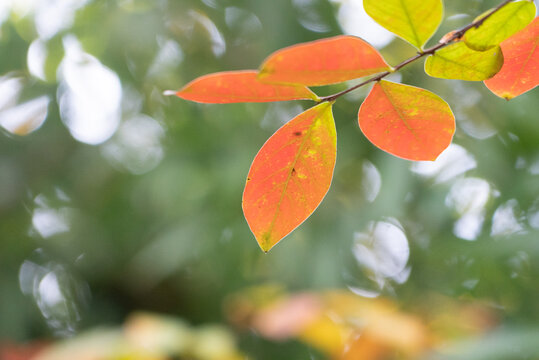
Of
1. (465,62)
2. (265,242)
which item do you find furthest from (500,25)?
(265,242)

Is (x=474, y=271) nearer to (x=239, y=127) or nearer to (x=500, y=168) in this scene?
(x=500, y=168)

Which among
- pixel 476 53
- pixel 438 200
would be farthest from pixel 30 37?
pixel 476 53

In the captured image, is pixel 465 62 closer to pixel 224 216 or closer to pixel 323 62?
pixel 323 62

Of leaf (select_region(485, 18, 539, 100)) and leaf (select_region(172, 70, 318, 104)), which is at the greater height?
leaf (select_region(172, 70, 318, 104))

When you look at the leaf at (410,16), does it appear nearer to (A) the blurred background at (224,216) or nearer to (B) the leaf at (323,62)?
(B) the leaf at (323,62)

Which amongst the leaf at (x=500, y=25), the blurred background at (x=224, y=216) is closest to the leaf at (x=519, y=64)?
the leaf at (x=500, y=25)

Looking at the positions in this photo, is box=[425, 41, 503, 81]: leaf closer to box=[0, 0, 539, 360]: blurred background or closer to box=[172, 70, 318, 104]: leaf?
box=[172, 70, 318, 104]: leaf

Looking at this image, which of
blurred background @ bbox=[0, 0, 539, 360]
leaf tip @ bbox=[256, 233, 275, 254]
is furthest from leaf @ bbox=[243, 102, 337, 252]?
blurred background @ bbox=[0, 0, 539, 360]
